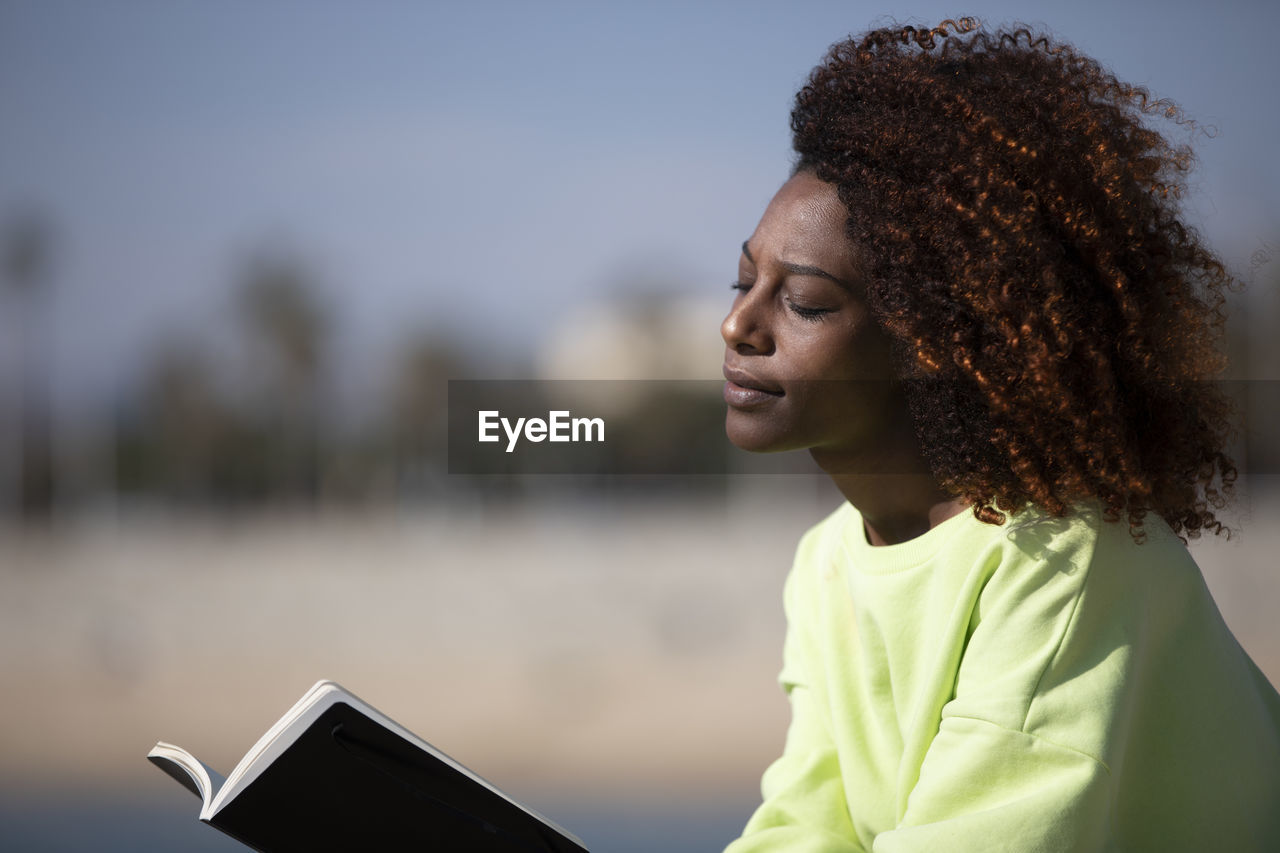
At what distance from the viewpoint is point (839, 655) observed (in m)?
1.33

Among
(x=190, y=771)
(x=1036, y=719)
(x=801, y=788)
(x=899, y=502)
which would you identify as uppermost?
(x=899, y=502)

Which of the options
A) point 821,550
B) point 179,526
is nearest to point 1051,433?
point 821,550

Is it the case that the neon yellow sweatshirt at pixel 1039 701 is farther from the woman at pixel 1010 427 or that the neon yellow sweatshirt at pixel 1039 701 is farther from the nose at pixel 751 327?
the nose at pixel 751 327

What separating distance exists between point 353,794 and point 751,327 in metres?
0.62

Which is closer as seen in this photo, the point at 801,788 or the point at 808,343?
the point at 808,343

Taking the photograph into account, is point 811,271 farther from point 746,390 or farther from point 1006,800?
point 1006,800

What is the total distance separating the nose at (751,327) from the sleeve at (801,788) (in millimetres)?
429

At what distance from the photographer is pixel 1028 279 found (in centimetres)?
110

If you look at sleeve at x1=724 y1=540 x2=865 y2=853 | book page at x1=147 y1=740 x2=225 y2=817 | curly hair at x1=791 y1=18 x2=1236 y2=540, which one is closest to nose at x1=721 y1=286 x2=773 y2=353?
curly hair at x1=791 y1=18 x2=1236 y2=540

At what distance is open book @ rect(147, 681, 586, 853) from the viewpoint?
3.34 ft

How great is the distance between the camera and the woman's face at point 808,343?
1152mm

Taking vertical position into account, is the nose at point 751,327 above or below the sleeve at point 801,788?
above

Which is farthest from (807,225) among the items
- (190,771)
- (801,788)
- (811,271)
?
(190,771)

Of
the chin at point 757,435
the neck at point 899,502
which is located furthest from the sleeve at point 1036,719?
the chin at point 757,435
